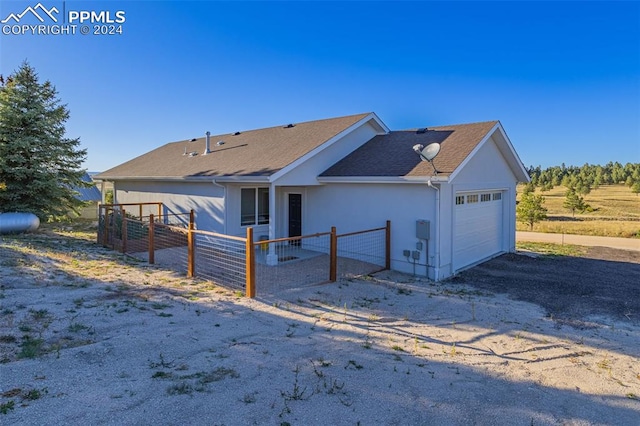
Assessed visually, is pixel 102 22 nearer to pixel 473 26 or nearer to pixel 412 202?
pixel 412 202

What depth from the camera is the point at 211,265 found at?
32.9 ft

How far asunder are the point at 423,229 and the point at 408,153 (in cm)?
284

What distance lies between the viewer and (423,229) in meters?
9.58

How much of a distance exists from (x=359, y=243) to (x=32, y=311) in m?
7.89

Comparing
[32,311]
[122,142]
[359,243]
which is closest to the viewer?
[32,311]

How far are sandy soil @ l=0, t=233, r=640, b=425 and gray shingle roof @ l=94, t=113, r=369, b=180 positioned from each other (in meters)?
4.65

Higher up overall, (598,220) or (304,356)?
(598,220)

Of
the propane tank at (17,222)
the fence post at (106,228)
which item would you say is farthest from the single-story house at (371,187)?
the propane tank at (17,222)

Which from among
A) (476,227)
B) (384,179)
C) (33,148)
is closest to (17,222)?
(33,148)

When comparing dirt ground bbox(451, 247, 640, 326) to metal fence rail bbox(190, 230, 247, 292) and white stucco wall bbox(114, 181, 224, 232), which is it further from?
white stucco wall bbox(114, 181, 224, 232)

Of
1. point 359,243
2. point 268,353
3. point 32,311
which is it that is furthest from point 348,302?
point 32,311

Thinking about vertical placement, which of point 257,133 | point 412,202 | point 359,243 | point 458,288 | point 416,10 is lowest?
point 458,288

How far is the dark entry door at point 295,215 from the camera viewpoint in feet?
42.0

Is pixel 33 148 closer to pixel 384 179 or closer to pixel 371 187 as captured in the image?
pixel 371 187
